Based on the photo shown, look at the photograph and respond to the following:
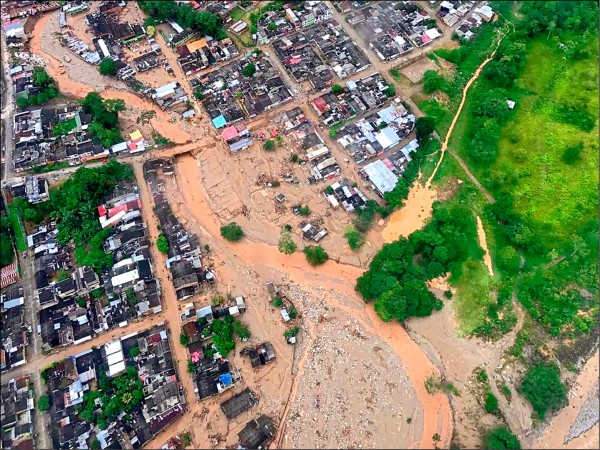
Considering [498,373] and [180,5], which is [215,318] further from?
[180,5]

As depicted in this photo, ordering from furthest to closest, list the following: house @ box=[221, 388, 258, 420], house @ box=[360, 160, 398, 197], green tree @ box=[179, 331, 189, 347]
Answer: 1. house @ box=[360, 160, 398, 197]
2. green tree @ box=[179, 331, 189, 347]
3. house @ box=[221, 388, 258, 420]

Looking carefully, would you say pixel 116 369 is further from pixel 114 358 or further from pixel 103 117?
pixel 103 117

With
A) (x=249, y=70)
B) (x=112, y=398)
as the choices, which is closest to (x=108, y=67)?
(x=249, y=70)

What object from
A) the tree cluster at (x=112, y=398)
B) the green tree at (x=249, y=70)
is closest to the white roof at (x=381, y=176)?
the green tree at (x=249, y=70)

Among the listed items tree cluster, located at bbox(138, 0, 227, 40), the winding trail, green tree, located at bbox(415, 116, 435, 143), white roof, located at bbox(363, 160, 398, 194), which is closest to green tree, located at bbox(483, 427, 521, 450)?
white roof, located at bbox(363, 160, 398, 194)

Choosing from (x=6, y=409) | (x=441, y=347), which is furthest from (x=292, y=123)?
(x=6, y=409)

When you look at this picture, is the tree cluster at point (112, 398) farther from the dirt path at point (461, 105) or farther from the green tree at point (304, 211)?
the dirt path at point (461, 105)

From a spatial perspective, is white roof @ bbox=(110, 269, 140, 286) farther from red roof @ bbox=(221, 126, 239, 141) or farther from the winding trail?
red roof @ bbox=(221, 126, 239, 141)
